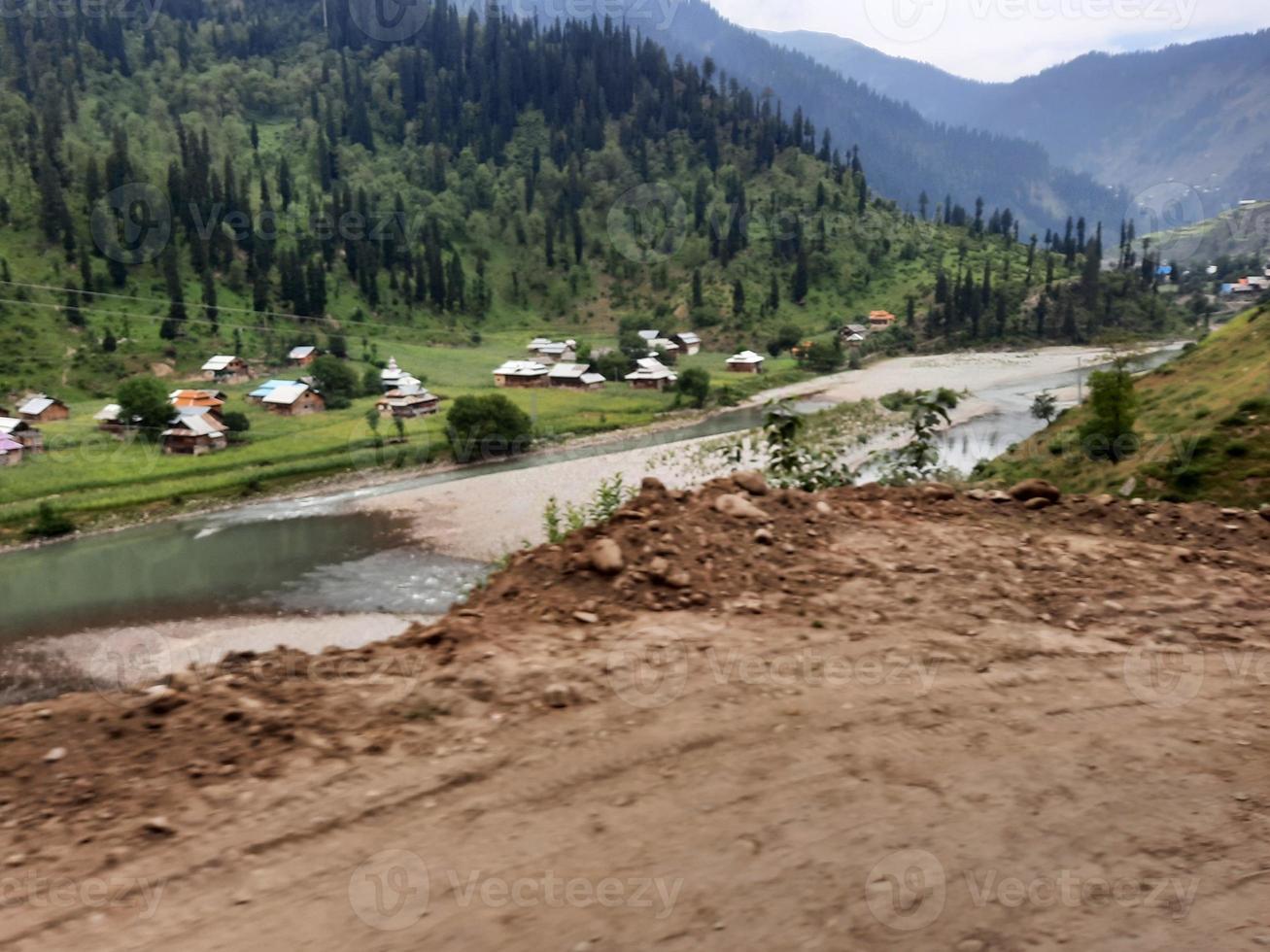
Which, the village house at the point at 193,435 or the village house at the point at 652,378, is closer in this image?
the village house at the point at 193,435

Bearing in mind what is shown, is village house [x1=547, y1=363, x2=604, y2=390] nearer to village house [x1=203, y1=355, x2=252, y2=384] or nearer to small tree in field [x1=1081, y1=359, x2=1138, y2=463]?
village house [x1=203, y1=355, x2=252, y2=384]

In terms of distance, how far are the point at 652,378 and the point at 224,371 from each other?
27.0 metres

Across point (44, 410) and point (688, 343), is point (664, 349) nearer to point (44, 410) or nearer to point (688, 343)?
point (688, 343)

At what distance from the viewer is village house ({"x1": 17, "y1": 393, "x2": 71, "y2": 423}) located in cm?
4266

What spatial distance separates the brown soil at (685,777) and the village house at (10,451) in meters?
38.5

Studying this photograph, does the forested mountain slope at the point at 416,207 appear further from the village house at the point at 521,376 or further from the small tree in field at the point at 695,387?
the small tree in field at the point at 695,387

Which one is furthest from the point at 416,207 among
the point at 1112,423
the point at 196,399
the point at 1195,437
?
the point at 1195,437

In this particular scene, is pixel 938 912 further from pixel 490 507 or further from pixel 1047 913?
pixel 490 507

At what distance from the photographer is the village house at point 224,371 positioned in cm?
5331

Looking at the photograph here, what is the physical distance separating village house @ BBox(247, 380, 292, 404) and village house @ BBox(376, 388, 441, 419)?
20.1ft

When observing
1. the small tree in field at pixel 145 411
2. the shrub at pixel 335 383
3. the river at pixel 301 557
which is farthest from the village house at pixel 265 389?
the river at pixel 301 557

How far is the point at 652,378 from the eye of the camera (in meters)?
58.6

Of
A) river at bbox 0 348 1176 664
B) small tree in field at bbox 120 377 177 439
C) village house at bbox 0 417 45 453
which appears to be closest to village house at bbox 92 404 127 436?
small tree in field at bbox 120 377 177 439

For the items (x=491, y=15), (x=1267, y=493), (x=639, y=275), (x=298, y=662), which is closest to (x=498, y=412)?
(x=1267, y=493)
